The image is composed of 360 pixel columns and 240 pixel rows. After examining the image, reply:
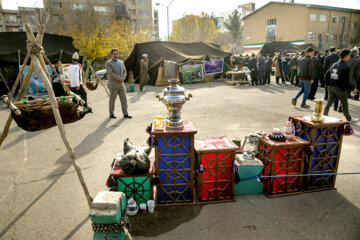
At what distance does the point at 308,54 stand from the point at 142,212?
26.5 ft

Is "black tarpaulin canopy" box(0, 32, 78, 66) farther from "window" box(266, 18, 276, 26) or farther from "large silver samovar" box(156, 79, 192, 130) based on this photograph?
"window" box(266, 18, 276, 26)

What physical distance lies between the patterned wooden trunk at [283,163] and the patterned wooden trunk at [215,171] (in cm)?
60

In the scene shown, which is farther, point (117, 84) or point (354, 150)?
point (117, 84)

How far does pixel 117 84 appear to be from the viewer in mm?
7656

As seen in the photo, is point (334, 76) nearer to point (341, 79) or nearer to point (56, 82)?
point (341, 79)

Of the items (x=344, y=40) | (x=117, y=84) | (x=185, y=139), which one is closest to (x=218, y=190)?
(x=185, y=139)

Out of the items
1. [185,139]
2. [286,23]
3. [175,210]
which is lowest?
[175,210]

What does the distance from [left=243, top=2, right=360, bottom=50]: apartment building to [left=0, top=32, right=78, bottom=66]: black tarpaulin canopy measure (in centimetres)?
3805

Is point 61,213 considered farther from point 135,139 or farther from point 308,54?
point 308,54

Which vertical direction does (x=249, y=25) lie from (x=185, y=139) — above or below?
above

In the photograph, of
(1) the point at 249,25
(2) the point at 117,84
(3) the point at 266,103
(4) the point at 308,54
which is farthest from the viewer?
(1) the point at 249,25

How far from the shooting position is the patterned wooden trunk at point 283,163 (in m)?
3.51

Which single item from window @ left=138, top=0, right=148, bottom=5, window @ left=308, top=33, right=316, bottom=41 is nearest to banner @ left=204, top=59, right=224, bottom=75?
window @ left=308, top=33, right=316, bottom=41

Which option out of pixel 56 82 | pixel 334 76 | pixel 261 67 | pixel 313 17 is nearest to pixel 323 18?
pixel 313 17
